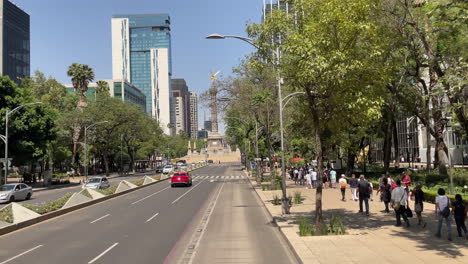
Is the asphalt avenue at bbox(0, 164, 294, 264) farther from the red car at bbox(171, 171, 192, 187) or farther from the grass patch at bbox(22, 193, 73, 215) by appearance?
the red car at bbox(171, 171, 192, 187)

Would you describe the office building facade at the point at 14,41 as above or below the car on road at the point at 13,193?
above

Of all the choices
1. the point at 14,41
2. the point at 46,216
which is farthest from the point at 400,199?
the point at 14,41

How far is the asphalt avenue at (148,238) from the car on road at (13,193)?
10336 millimetres

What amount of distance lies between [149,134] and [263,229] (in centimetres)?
6929

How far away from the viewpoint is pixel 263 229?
1558cm

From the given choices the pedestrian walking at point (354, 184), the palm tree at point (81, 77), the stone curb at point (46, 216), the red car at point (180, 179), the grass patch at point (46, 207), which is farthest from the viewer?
the palm tree at point (81, 77)

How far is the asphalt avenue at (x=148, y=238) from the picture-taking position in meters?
11.0

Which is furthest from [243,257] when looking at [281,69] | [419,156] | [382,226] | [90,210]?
[419,156]

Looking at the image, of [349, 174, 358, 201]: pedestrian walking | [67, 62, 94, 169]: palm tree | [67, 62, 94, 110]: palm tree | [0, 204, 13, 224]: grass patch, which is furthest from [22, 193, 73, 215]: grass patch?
[67, 62, 94, 110]: palm tree

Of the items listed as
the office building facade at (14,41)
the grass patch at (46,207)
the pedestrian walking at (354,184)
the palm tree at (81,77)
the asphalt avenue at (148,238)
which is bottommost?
the asphalt avenue at (148,238)

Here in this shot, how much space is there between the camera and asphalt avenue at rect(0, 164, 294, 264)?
1098cm

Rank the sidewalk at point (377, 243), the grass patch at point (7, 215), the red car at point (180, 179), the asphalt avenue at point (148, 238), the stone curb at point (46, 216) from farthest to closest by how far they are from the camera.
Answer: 1. the red car at point (180, 179)
2. the grass patch at point (7, 215)
3. the stone curb at point (46, 216)
4. the asphalt avenue at point (148, 238)
5. the sidewalk at point (377, 243)

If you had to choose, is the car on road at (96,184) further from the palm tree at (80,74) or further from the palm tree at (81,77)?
the palm tree at (80,74)

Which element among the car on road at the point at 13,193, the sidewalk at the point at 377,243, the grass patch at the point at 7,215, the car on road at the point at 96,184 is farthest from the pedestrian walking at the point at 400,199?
the car on road at the point at 96,184
